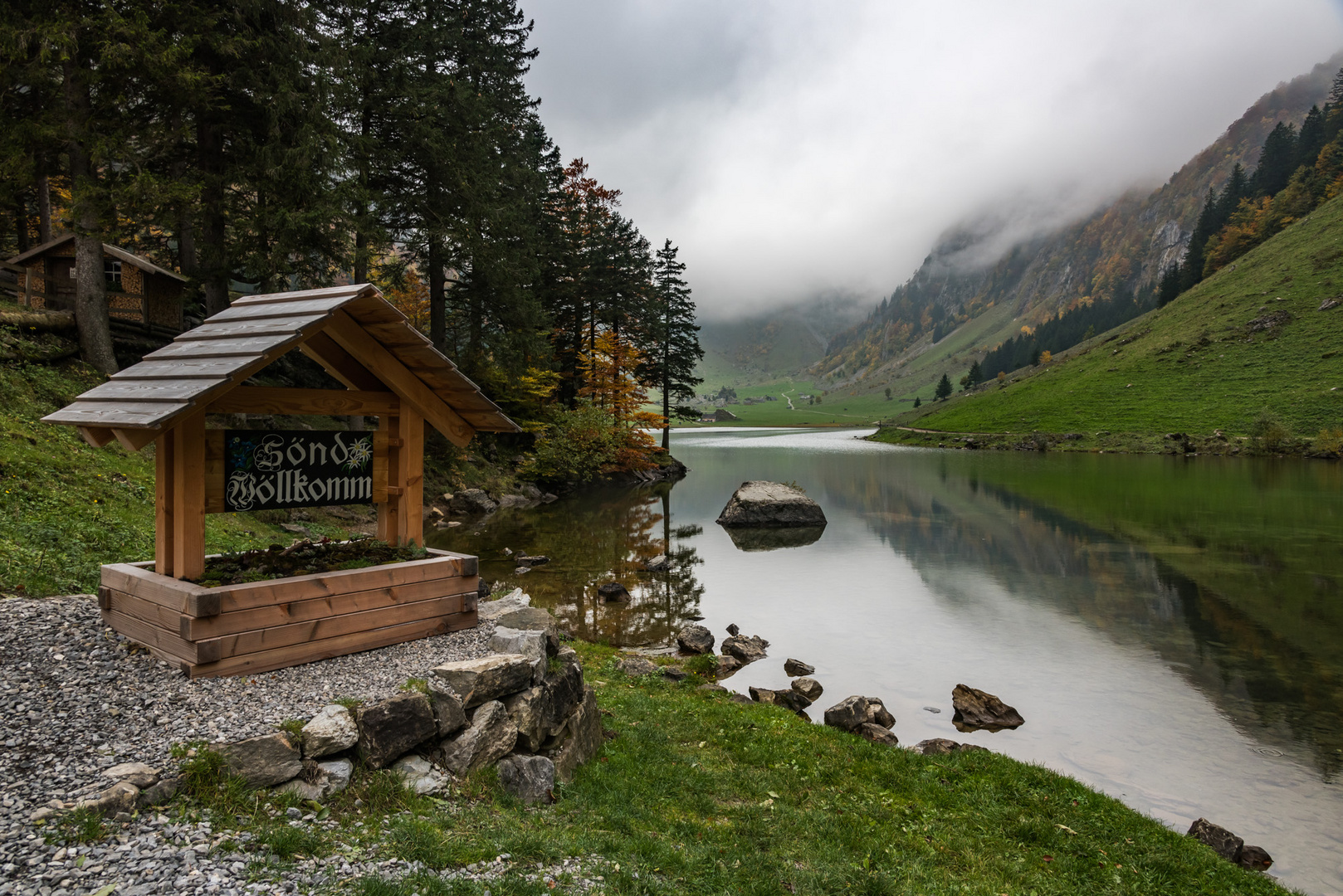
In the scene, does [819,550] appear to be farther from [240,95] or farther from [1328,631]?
[240,95]

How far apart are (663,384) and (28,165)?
43.4 m

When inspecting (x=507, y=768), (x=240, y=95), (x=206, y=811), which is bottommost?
(x=507, y=768)

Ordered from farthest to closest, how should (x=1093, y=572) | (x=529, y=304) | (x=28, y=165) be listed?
(x=529, y=304), (x=1093, y=572), (x=28, y=165)

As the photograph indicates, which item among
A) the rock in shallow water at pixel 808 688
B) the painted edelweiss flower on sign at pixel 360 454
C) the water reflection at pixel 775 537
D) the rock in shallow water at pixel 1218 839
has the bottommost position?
the rock in shallow water at pixel 1218 839

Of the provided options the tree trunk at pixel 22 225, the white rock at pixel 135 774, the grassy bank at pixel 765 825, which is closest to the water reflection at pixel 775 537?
the grassy bank at pixel 765 825

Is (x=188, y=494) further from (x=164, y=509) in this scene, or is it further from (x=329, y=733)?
(x=329, y=733)

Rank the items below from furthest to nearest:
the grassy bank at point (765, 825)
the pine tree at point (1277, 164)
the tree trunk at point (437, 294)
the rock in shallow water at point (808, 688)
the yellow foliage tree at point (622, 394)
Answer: the pine tree at point (1277, 164) < the yellow foliage tree at point (622, 394) < the tree trunk at point (437, 294) < the rock in shallow water at point (808, 688) < the grassy bank at point (765, 825)

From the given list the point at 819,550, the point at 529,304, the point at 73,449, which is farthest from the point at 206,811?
the point at 529,304

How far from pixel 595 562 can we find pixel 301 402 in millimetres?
15784

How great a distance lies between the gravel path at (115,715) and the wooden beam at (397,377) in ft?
9.73

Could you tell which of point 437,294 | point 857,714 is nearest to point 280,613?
point 857,714

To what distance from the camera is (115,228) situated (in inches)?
787

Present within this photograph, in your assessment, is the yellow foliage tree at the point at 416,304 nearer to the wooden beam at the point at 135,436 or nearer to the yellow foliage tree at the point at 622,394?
the yellow foliage tree at the point at 622,394

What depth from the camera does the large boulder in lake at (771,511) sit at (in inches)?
1284
